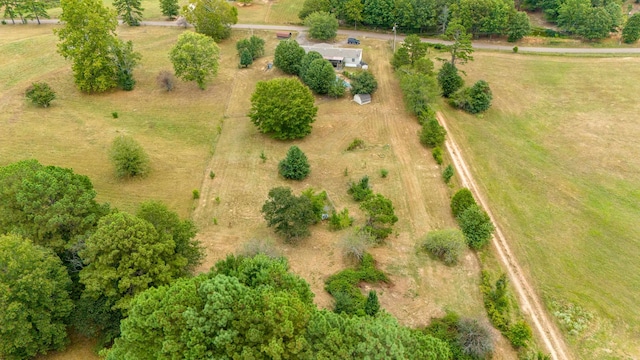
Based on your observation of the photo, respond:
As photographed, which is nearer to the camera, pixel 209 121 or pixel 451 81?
pixel 209 121

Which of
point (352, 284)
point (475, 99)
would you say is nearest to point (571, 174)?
point (475, 99)

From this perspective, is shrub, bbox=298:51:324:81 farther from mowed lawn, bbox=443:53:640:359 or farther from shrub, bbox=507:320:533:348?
shrub, bbox=507:320:533:348

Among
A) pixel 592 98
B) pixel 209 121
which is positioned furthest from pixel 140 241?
pixel 592 98

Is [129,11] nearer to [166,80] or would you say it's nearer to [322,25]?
[166,80]

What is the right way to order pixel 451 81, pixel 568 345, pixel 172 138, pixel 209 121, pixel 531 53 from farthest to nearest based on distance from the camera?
pixel 531 53 < pixel 451 81 < pixel 209 121 < pixel 172 138 < pixel 568 345

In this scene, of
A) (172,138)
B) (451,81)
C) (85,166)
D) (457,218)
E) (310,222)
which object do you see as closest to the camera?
(310,222)

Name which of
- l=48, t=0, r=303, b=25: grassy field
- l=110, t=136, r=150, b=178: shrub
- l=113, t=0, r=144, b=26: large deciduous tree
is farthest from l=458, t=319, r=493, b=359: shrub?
l=113, t=0, r=144, b=26: large deciduous tree

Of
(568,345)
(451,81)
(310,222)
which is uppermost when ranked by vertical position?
(451,81)

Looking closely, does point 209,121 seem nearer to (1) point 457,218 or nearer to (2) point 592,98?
(1) point 457,218
